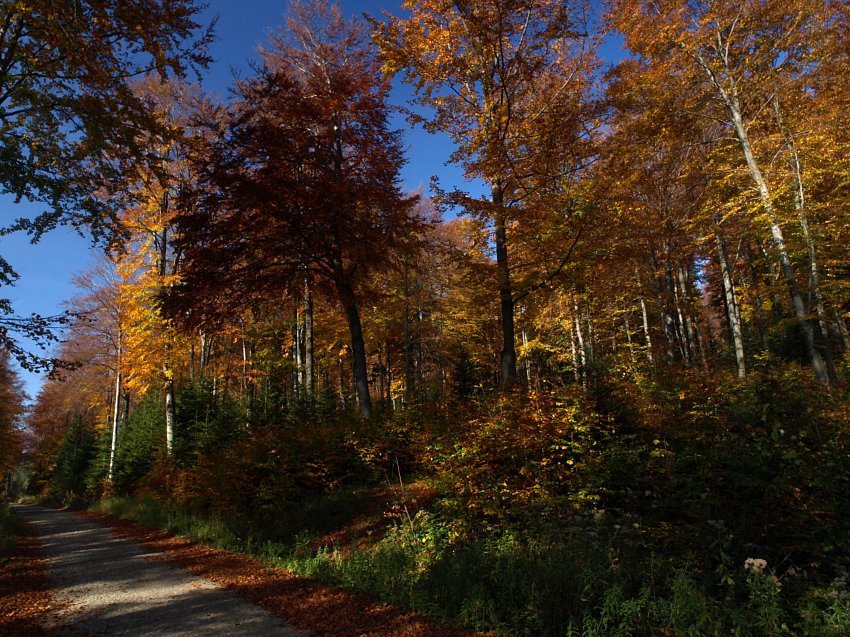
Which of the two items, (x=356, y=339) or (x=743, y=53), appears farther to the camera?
(x=743, y=53)

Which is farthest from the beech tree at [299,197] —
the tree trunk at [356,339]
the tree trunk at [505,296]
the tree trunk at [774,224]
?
the tree trunk at [774,224]

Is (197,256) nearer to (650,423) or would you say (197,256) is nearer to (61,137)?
(61,137)

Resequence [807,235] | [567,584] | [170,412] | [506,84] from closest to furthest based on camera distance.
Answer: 1. [567,584]
2. [506,84]
3. [807,235]
4. [170,412]

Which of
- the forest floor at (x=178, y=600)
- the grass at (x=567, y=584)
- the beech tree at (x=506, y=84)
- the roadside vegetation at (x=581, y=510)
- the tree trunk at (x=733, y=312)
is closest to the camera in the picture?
the grass at (x=567, y=584)

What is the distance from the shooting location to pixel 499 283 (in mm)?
10492

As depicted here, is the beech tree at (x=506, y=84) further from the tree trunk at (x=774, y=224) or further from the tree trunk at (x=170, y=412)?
the tree trunk at (x=170, y=412)

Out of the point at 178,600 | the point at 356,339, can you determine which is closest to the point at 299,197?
the point at 356,339

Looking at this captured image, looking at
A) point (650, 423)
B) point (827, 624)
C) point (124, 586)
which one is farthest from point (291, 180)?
point (827, 624)

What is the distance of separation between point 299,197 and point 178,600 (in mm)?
8174

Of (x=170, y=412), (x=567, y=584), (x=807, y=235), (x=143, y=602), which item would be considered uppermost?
(x=807, y=235)

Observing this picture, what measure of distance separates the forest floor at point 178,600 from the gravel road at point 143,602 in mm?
13

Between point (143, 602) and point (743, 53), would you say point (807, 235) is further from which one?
point (143, 602)

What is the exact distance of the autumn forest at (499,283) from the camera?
483 cm

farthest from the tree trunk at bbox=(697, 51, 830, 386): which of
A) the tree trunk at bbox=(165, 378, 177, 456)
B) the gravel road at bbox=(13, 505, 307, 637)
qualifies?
the tree trunk at bbox=(165, 378, 177, 456)
